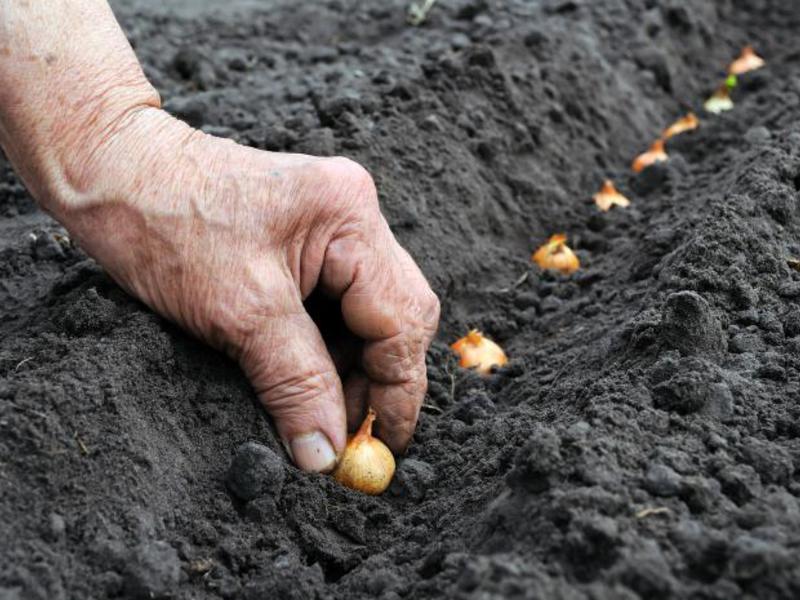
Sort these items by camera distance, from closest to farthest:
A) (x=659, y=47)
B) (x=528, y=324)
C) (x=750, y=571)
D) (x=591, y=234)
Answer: (x=750, y=571) < (x=528, y=324) < (x=591, y=234) < (x=659, y=47)

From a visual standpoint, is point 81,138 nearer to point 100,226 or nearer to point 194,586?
point 100,226

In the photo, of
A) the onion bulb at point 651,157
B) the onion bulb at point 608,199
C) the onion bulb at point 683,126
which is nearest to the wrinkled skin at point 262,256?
the onion bulb at point 608,199

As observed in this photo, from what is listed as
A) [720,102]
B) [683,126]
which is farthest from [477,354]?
[720,102]

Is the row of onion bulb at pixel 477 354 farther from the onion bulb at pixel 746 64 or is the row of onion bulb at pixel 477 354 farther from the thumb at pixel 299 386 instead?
the onion bulb at pixel 746 64

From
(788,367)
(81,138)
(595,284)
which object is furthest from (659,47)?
(81,138)

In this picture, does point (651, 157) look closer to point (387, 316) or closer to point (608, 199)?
point (608, 199)
